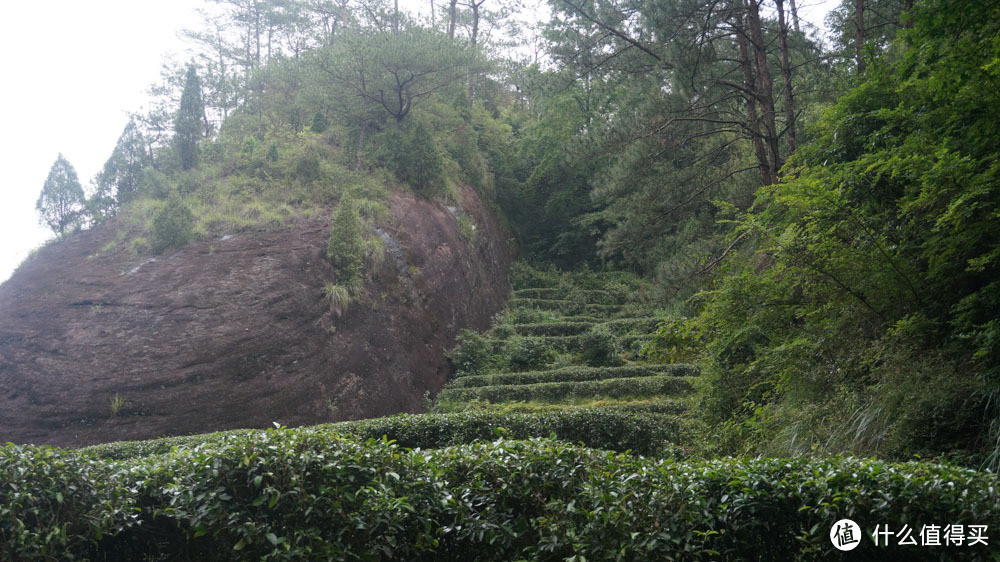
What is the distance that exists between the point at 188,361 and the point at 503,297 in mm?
11764

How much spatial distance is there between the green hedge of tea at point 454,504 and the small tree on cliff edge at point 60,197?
49.1ft

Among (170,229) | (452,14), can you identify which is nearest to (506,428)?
(170,229)

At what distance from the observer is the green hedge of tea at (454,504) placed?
10.6 ft

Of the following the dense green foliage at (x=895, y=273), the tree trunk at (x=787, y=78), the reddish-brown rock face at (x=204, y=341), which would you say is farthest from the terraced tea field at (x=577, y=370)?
the tree trunk at (x=787, y=78)

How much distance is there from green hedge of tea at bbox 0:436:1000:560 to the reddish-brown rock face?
25.4 ft

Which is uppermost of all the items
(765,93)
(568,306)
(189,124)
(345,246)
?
(189,124)

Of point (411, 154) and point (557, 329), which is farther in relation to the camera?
point (411, 154)

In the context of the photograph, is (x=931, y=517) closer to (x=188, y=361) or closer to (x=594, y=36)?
(x=594, y=36)

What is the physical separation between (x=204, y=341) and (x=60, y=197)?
788 cm

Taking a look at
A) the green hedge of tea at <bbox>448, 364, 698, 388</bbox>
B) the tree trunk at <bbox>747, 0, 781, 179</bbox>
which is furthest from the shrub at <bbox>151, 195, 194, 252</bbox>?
the tree trunk at <bbox>747, 0, 781, 179</bbox>

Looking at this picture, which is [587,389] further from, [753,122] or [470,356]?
[753,122]

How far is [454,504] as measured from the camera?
373 cm

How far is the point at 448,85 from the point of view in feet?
64.8

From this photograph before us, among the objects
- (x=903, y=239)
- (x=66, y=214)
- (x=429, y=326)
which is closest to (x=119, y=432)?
(x=429, y=326)
